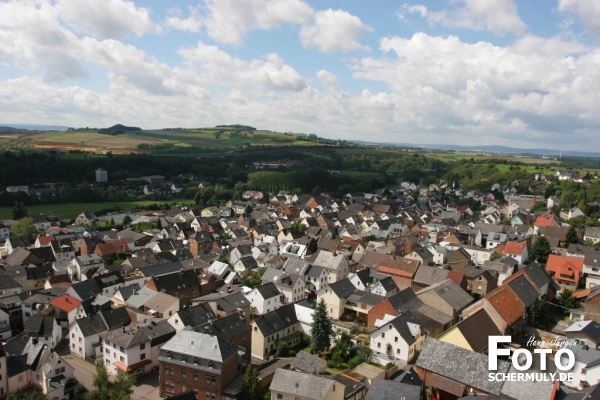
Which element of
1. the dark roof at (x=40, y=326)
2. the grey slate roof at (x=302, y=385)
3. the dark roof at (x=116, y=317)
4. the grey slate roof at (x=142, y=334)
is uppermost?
the grey slate roof at (x=302, y=385)

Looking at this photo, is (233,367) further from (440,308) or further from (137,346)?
(440,308)

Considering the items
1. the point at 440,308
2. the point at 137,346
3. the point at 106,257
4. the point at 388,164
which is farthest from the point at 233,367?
the point at 388,164

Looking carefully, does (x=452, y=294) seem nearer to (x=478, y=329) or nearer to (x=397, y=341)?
(x=478, y=329)

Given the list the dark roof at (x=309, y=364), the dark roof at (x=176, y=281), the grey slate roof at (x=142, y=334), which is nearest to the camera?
the dark roof at (x=309, y=364)

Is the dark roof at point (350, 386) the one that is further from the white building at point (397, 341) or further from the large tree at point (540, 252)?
the large tree at point (540, 252)

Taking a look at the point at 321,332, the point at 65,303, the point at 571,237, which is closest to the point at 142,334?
the point at 65,303

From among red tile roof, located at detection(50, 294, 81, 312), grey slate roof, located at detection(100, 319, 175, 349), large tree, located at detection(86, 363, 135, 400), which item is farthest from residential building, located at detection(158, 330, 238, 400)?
red tile roof, located at detection(50, 294, 81, 312)

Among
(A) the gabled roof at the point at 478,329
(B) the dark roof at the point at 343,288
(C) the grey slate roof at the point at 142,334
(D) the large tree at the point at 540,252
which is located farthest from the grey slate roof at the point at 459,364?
(D) the large tree at the point at 540,252
